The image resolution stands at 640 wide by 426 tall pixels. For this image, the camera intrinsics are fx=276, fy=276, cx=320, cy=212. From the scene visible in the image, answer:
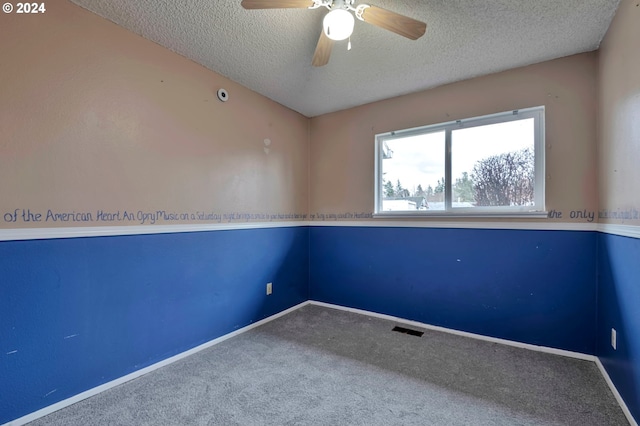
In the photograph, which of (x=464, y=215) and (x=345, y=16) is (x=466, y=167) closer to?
(x=464, y=215)

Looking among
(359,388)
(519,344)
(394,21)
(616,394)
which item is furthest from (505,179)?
(359,388)

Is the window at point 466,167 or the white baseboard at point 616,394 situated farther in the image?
the window at point 466,167

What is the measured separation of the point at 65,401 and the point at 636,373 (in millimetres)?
3134

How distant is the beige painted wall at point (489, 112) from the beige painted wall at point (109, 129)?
1043mm

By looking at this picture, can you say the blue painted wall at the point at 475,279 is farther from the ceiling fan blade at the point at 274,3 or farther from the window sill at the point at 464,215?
the ceiling fan blade at the point at 274,3

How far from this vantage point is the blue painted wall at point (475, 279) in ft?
7.11

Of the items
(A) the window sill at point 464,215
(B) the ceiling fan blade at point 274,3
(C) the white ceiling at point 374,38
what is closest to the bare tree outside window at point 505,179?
(A) the window sill at point 464,215

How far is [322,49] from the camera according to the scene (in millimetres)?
1785

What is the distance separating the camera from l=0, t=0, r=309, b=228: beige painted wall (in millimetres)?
1482

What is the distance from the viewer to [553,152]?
2250 mm

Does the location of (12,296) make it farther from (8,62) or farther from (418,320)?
(418,320)

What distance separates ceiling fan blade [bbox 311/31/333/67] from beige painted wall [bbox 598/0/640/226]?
163 centimetres

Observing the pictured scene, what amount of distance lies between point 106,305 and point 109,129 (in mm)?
1145

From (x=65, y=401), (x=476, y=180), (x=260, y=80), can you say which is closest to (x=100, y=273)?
(x=65, y=401)
